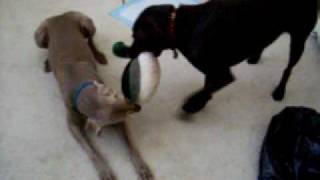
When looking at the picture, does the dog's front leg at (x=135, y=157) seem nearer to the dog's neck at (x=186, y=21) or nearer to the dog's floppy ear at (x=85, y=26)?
the dog's neck at (x=186, y=21)

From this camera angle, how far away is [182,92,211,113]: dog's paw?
1.70m

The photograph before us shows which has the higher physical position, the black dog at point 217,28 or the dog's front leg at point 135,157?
the black dog at point 217,28

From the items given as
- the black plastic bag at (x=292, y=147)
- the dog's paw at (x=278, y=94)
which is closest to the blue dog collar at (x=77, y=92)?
the black plastic bag at (x=292, y=147)

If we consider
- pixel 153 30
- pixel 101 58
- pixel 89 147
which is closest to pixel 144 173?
pixel 89 147

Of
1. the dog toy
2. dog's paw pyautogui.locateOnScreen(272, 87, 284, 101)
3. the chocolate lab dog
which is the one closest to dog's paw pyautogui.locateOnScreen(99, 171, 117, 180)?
the chocolate lab dog

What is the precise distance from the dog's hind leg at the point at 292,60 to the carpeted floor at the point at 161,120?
0.13 feet

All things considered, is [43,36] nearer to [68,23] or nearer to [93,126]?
[68,23]

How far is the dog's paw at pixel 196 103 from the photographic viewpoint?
5.56 feet

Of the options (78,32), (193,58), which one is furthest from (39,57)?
(193,58)

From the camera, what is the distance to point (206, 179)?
1535 mm

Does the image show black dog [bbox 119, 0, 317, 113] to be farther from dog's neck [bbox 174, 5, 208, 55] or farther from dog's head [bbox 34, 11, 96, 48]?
dog's head [bbox 34, 11, 96, 48]

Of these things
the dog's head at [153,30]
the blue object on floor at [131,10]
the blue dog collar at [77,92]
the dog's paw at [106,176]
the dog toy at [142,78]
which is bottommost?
the dog's paw at [106,176]

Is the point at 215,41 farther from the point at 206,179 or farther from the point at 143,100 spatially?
the point at 206,179

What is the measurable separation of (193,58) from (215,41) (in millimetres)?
106
